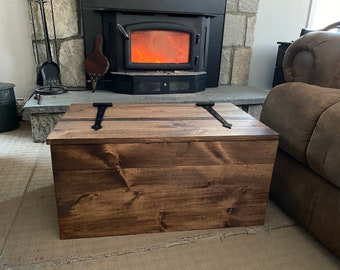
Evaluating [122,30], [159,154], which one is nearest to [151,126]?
[159,154]

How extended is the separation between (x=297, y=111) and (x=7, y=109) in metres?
1.95

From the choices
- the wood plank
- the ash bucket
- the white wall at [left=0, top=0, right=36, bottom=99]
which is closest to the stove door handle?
the white wall at [left=0, top=0, right=36, bottom=99]

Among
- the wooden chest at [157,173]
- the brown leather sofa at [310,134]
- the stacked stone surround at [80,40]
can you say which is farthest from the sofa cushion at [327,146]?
the stacked stone surround at [80,40]

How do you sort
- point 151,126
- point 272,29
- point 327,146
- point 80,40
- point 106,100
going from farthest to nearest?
1. point 272,29
2. point 80,40
3. point 106,100
4. point 151,126
5. point 327,146

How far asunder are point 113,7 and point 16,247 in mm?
1671

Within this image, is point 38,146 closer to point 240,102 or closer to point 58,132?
point 58,132

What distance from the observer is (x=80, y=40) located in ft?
7.29

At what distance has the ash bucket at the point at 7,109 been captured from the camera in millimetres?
2092

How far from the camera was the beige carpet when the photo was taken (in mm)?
1010

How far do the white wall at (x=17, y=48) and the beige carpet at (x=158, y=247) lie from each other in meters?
1.33

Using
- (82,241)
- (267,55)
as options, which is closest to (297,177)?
(82,241)

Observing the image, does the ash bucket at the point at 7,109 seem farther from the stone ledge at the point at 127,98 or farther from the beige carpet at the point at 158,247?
the beige carpet at the point at 158,247

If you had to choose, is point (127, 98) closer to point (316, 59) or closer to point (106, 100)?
point (106, 100)

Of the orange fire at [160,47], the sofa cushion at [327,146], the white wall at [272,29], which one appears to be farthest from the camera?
the white wall at [272,29]
